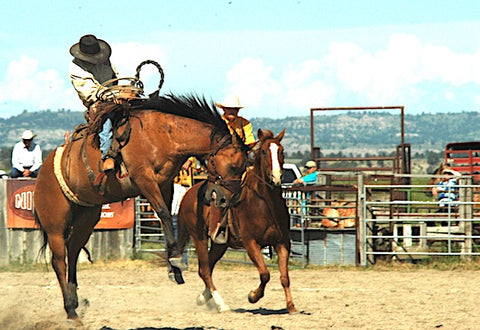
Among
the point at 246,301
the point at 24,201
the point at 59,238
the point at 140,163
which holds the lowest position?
the point at 246,301

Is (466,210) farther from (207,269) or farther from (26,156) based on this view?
(26,156)

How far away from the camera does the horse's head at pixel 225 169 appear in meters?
7.71

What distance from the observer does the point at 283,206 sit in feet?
30.9

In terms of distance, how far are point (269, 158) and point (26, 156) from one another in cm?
681

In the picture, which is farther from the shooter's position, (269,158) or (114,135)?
(269,158)

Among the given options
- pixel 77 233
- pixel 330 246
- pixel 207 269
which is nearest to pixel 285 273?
pixel 207 269

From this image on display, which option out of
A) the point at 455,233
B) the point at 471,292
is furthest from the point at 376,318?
the point at 455,233

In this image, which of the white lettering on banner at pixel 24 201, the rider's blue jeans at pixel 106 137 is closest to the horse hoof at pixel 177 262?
the rider's blue jeans at pixel 106 137

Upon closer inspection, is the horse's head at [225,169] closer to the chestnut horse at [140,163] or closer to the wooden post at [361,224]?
the chestnut horse at [140,163]

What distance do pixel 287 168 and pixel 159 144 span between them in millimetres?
11624

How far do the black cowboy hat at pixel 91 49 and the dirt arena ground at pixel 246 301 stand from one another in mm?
2465

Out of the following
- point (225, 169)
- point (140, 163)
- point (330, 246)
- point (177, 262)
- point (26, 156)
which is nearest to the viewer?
point (177, 262)

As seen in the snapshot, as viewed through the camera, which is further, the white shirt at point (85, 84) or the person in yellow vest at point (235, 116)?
the person in yellow vest at point (235, 116)

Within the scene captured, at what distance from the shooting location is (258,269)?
905 cm
